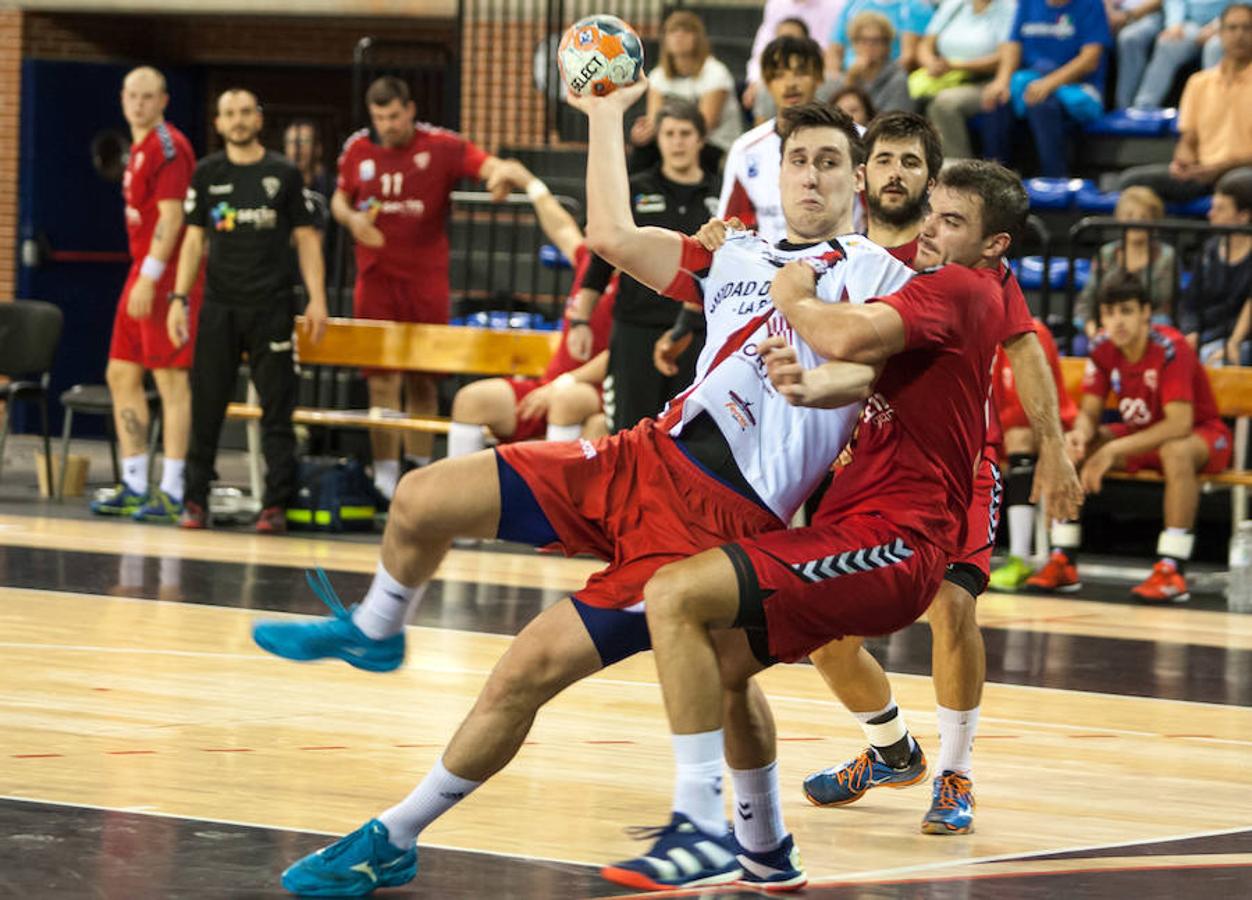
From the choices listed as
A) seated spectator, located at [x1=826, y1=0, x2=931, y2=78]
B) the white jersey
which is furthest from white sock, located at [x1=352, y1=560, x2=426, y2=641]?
seated spectator, located at [x1=826, y1=0, x2=931, y2=78]

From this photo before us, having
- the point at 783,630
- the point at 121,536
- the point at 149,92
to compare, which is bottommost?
the point at 121,536

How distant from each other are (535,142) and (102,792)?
39.8 feet

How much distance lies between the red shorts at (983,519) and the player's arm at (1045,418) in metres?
0.26

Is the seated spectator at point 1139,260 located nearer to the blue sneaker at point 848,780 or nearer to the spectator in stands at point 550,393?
the spectator in stands at point 550,393

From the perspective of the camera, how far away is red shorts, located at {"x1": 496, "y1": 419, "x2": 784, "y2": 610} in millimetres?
4355

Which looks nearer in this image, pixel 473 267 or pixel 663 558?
pixel 663 558

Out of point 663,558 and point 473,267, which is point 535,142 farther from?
point 663,558

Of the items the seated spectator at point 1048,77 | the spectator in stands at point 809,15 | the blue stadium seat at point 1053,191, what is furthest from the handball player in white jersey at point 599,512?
the spectator in stands at point 809,15

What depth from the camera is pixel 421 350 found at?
1219cm

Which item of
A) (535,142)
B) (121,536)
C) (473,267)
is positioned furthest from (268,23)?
(121,536)

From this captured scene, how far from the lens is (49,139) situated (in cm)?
1872

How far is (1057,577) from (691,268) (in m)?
6.10

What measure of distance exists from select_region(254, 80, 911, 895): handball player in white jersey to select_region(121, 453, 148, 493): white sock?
306 inches

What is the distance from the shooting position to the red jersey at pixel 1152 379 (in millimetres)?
10234
